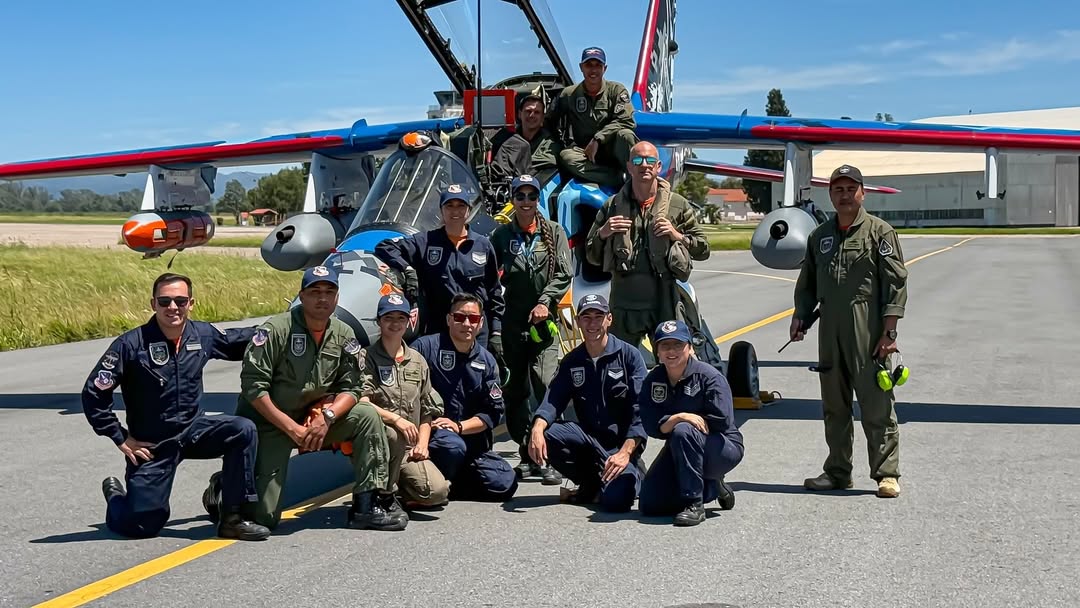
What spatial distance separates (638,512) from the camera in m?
6.72

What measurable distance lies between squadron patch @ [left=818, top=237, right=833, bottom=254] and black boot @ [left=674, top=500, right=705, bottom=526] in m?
1.89

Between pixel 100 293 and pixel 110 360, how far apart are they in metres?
17.2

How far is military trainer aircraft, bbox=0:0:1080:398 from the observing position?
30.1 feet

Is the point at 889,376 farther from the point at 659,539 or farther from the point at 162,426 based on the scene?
the point at 162,426

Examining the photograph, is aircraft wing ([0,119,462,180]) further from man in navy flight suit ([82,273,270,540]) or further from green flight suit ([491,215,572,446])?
man in navy flight suit ([82,273,270,540])

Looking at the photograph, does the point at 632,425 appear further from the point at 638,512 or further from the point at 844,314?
the point at 844,314

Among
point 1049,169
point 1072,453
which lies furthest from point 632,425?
point 1049,169

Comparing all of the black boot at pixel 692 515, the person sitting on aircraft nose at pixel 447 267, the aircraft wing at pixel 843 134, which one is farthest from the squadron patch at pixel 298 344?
the aircraft wing at pixel 843 134

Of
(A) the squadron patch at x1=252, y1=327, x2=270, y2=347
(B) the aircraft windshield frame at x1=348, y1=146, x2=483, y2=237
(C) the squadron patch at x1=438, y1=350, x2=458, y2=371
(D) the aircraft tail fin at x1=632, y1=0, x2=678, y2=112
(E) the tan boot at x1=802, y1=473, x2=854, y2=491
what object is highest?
(D) the aircraft tail fin at x1=632, y1=0, x2=678, y2=112

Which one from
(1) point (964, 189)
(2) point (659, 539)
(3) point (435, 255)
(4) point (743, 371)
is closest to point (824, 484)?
(2) point (659, 539)

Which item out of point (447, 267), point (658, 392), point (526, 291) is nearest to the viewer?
point (658, 392)

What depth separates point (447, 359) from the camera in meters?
7.17

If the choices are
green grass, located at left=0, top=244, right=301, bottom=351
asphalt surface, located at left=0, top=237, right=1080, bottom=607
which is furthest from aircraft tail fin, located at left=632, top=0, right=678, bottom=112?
asphalt surface, located at left=0, top=237, right=1080, bottom=607

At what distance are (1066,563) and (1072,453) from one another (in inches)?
121
